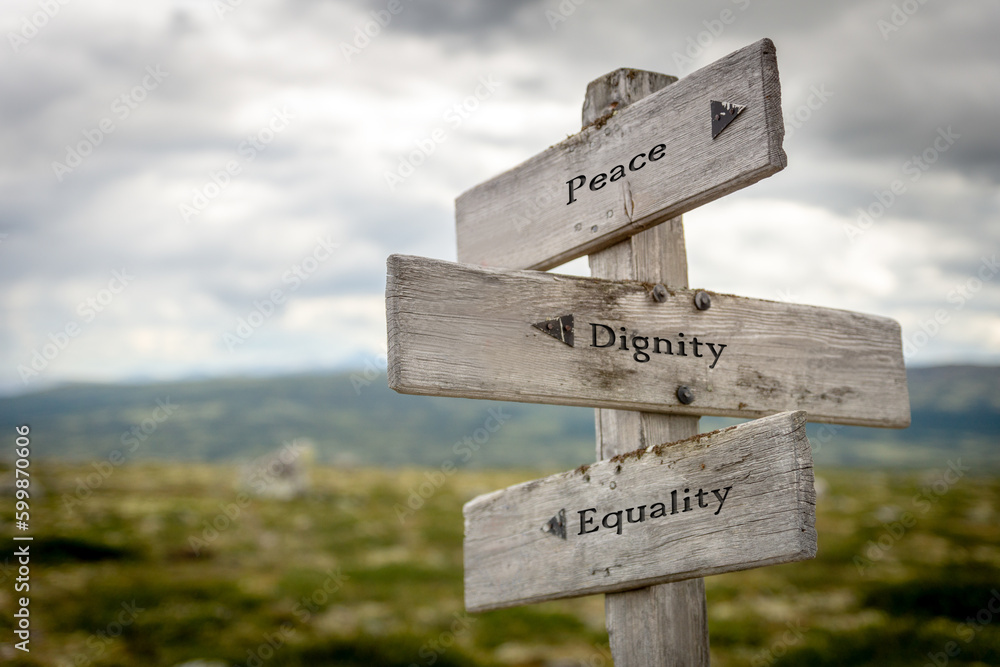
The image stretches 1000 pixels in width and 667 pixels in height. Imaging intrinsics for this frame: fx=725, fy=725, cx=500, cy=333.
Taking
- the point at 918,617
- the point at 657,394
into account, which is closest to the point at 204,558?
the point at 918,617

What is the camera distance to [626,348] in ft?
9.21

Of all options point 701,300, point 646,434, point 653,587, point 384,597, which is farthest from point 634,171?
point 384,597

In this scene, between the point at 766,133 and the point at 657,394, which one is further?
the point at 657,394

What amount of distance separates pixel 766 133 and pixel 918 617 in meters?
10.5

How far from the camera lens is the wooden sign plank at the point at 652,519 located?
2.38m

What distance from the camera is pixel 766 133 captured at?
2.52 metres

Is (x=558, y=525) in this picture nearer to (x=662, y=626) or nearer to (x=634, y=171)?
(x=662, y=626)

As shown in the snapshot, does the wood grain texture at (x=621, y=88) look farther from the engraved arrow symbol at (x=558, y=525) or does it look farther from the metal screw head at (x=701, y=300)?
the engraved arrow symbol at (x=558, y=525)

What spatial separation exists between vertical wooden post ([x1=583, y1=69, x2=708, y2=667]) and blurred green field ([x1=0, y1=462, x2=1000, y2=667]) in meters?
6.53

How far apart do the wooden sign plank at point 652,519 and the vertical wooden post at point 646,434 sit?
21 cm

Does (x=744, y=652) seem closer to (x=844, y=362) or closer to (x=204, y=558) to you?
(x=844, y=362)

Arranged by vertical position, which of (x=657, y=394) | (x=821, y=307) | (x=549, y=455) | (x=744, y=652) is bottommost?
(x=744, y=652)

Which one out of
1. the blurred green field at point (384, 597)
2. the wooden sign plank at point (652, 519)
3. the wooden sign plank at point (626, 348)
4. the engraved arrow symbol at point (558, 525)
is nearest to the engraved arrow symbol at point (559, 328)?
the wooden sign plank at point (626, 348)

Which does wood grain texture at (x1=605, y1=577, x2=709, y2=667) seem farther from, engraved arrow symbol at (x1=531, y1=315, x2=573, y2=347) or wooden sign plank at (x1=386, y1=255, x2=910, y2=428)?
engraved arrow symbol at (x1=531, y1=315, x2=573, y2=347)
